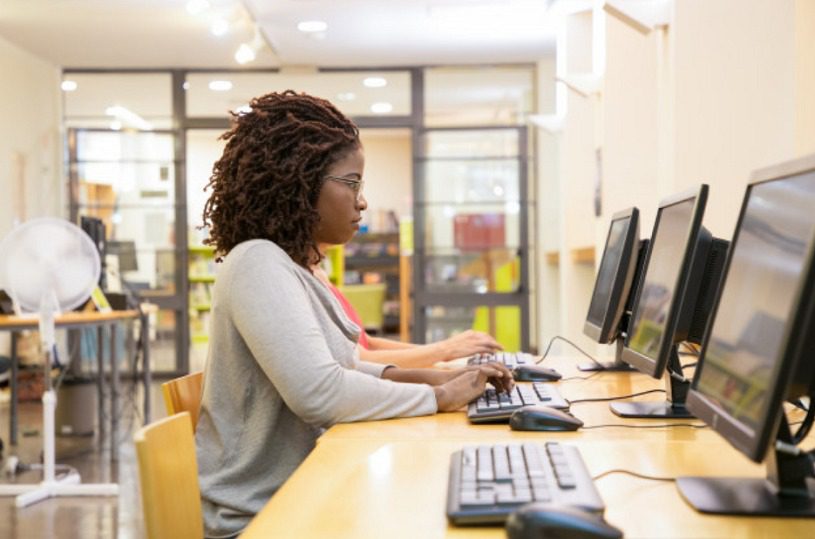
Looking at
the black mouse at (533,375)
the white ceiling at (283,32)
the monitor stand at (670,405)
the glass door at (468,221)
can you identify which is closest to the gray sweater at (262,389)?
the monitor stand at (670,405)

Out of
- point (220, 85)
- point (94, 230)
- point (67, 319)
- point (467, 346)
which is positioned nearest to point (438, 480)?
point (467, 346)

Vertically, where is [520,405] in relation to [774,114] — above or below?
below

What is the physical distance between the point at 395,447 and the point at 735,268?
1.97 ft

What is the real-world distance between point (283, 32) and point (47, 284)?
13.2 feet

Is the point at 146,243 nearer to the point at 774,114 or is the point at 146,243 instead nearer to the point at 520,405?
the point at 774,114

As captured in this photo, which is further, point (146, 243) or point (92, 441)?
point (146, 243)

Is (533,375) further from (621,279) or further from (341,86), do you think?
(341,86)

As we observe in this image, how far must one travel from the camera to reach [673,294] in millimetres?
1857

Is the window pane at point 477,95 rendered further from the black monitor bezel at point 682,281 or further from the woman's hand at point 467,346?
the black monitor bezel at point 682,281

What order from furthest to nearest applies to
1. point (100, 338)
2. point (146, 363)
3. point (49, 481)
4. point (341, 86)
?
point (341, 86) → point (146, 363) → point (100, 338) → point (49, 481)

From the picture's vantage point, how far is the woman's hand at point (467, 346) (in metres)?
3.01

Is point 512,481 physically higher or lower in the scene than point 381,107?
lower

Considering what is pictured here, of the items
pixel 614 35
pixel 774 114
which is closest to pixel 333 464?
pixel 774 114

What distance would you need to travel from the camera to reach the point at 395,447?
Answer: 1.73 metres
